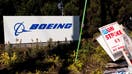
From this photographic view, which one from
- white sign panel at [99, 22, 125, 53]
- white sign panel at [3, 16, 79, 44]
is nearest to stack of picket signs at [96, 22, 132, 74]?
white sign panel at [99, 22, 125, 53]

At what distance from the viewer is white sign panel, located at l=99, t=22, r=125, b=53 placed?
10205 mm

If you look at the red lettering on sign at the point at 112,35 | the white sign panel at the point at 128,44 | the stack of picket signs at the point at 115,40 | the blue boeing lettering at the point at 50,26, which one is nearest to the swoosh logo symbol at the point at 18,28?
the blue boeing lettering at the point at 50,26

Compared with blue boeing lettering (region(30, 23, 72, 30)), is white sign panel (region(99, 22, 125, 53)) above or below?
below

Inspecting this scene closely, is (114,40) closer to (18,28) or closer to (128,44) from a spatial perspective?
(128,44)

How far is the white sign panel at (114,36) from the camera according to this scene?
33.5 feet

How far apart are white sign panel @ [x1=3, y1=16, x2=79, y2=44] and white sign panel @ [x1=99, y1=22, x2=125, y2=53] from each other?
17.4ft

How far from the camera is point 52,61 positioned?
12.1 meters

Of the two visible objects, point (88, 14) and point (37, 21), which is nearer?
point (37, 21)

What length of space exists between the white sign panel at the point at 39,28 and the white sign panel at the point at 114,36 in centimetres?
529

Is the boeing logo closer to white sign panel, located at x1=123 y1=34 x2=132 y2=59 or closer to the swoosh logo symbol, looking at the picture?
the swoosh logo symbol

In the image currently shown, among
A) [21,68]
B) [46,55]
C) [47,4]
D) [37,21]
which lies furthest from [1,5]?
[21,68]

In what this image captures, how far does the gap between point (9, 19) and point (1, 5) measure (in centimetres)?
451

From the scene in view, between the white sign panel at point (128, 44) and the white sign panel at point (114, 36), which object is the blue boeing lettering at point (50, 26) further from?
the white sign panel at point (128, 44)

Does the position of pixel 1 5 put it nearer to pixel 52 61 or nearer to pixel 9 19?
pixel 9 19
